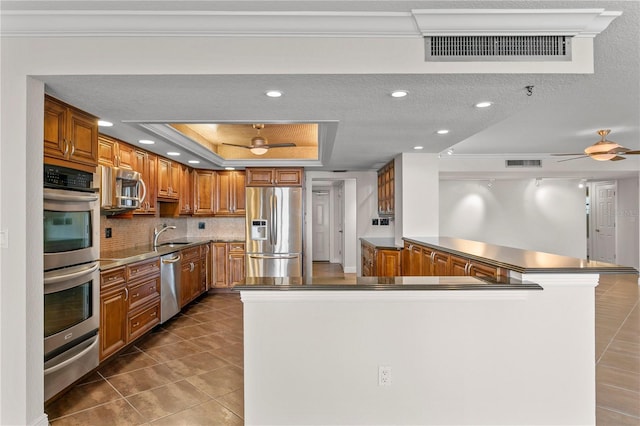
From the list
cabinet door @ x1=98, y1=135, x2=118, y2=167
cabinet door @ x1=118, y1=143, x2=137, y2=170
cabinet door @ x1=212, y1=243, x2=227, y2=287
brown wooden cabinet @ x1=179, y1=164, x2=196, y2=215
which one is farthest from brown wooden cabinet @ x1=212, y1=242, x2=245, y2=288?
cabinet door @ x1=98, y1=135, x2=118, y2=167

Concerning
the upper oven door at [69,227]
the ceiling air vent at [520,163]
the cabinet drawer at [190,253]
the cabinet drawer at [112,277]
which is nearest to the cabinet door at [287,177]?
the cabinet drawer at [190,253]

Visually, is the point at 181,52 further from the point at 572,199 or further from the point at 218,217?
the point at 572,199

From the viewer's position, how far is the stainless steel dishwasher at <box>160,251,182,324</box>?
392 centimetres

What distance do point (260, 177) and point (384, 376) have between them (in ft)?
13.9

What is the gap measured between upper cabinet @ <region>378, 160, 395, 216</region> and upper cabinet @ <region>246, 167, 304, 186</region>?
143 centimetres

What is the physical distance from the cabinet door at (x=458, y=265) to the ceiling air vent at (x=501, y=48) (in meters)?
1.51

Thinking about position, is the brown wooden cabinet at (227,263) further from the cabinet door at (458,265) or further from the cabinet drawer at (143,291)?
the cabinet door at (458,265)

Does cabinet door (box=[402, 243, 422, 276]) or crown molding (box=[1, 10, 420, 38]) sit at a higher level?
crown molding (box=[1, 10, 420, 38])

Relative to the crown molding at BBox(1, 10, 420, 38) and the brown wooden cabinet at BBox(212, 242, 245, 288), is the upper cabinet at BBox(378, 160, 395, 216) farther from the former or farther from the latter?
the crown molding at BBox(1, 10, 420, 38)

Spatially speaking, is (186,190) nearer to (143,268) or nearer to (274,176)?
(274,176)

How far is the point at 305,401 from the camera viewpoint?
1.98 meters

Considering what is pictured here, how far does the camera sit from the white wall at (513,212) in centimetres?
876

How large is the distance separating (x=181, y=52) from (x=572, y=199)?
987cm

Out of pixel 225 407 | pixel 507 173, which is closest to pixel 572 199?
pixel 507 173
